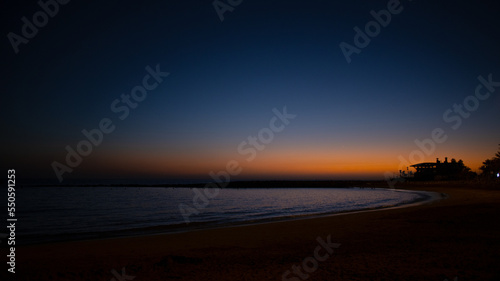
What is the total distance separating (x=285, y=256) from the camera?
380 inches

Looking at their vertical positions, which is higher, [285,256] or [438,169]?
[438,169]

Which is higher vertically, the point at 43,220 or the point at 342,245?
the point at 43,220

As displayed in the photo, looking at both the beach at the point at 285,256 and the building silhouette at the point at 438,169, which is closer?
the beach at the point at 285,256

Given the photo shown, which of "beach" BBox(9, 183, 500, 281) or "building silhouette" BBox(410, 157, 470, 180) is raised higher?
"building silhouette" BBox(410, 157, 470, 180)

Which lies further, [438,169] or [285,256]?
[438,169]

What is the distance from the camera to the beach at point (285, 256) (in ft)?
25.2

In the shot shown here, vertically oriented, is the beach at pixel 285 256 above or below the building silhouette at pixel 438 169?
below

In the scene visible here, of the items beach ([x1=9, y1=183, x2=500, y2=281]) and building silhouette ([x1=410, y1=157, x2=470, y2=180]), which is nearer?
beach ([x1=9, y1=183, x2=500, y2=281])

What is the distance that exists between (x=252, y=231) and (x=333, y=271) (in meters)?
8.15

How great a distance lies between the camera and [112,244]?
41.9 ft

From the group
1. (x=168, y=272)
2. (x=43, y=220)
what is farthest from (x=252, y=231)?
(x=43, y=220)

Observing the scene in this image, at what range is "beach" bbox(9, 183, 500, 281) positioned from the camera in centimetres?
767

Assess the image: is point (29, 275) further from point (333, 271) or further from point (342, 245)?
point (342, 245)

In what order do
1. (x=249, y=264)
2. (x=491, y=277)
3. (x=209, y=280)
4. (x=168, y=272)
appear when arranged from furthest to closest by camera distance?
(x=249, y=264) → (x=168, y=272) → (x=209, y=280) → (x=491, y=277)
